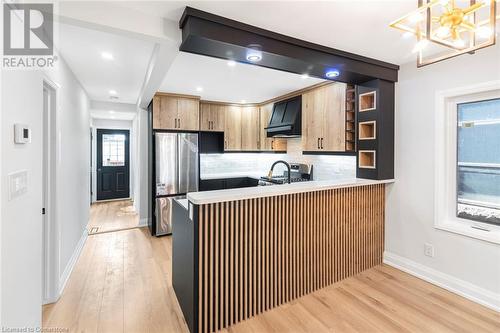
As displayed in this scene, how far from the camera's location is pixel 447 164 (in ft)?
9.09

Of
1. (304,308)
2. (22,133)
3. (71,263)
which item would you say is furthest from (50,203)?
(304,308)

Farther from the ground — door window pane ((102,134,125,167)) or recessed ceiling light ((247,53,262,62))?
recessed ceiling light ((247,53,262,62))

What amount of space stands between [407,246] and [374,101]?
1.86 meters

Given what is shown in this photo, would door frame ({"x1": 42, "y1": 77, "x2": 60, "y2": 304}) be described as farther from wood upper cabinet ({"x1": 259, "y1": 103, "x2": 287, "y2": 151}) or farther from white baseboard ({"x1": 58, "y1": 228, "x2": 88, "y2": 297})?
wood upper cabinet ({"x1": 259, "y1": 103, "x2": 287, "y2": 151})

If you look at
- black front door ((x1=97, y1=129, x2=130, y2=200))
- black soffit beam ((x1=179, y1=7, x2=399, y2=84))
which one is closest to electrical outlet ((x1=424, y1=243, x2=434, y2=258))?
black soffit beam ((x1=179, y1=7, x2=399, y2=84))

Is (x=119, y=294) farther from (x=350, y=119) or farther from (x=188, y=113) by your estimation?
(x=350, y=119)

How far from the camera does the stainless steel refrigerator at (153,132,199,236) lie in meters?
4.44

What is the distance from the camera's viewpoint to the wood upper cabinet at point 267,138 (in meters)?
5.34

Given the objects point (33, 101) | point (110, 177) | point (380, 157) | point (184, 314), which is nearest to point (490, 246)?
point (380, 157)

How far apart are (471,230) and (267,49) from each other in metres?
2.73

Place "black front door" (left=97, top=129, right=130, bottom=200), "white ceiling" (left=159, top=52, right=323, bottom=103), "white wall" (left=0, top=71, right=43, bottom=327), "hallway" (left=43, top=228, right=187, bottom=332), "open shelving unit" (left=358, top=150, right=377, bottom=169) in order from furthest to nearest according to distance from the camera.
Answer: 1. "black front door" (left=97, top=129, right=130, bottom=200)
2. "open shelving unit" (left=358, top=150, right=377, bottom=169)
3. "white ceiling" (left=159, top=52, right=323, bottom=103)
4. "hallway" (left=43, top=228, right=187, bottom=332)
5. "white wall" (left=0, top=71, right=43, bottom=327)

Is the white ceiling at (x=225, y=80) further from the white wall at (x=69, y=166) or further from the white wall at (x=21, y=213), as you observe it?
the white wall at (x=21, y=213)

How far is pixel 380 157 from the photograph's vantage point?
3.08 metres

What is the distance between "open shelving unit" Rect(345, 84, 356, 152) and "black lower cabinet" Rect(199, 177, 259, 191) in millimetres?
2258
